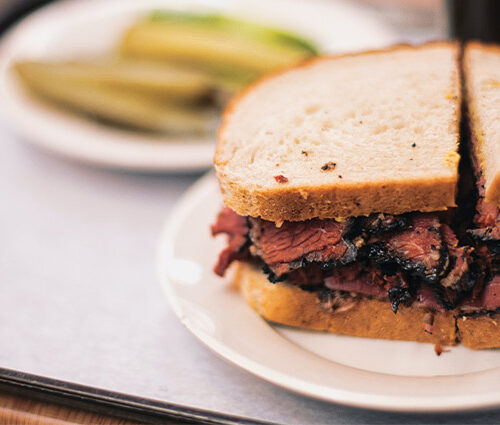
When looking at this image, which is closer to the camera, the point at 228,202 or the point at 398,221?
the point at 398,221

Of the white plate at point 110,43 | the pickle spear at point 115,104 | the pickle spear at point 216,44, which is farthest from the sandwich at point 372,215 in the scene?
the pickle spear at point 216,44

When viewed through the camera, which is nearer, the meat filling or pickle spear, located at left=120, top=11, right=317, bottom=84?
the meat filling

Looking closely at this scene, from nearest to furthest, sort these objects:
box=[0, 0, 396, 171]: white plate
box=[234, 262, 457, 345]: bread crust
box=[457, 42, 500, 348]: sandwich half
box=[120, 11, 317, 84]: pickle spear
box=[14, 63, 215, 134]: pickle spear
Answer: box=[457, 42, 500, 348]: sandwich half → box=[234, 262, 457, 345]: bread crust → box=[0, 0, 396, 171]: white plate → box=[14, 63, 215, 134]: pickle spear → box=[120, 11, 317, 84]: pickle spear

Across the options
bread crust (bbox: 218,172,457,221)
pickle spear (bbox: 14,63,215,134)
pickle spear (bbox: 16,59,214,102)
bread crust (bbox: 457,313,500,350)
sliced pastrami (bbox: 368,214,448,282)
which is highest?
bread crust (bbox: 218,172,457,221)

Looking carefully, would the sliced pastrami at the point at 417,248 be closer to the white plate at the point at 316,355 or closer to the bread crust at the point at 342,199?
the bread crust at the point at 342,199

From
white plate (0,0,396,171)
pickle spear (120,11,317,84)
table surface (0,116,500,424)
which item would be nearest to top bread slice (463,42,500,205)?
table surface (0,116,500,424)

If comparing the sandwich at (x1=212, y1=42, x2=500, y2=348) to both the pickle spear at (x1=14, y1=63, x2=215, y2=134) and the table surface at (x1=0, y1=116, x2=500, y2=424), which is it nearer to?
the table surface at (x1=0, y1=116, x2=500, y2=424)

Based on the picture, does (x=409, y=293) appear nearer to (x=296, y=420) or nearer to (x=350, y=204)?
(x=350, y=204)

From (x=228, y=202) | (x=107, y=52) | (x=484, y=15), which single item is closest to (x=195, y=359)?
(x=228, y=202)
